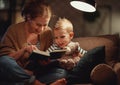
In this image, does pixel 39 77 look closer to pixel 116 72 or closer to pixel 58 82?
pixel 58 82

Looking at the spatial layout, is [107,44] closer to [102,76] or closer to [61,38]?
[61,38]

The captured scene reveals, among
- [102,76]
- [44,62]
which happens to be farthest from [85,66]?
[44,62]

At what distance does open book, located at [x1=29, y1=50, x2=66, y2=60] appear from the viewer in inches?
82.6

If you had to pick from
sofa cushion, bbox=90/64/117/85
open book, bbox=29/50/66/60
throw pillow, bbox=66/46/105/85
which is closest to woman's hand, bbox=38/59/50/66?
open book, bbox=29/50/66/60

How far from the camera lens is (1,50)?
7.74ft

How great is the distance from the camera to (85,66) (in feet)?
7.23

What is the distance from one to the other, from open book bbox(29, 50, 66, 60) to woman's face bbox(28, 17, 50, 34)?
0.28 meters

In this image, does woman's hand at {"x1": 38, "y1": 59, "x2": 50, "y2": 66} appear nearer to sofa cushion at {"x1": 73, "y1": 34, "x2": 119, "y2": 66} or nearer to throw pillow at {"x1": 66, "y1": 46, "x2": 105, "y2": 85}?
throw pillow at {"x1": 66, "y1": 46, "x2": 105, "y2": 85}

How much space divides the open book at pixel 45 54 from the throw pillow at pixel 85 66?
0.18m

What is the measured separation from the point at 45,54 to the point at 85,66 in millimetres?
327

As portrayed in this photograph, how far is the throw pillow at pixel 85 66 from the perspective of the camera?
85.7 inches

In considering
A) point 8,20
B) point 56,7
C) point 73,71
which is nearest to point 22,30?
point 73,71

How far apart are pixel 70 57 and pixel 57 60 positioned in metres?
0.15

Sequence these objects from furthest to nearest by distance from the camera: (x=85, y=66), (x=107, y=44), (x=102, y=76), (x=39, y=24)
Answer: (x=107, y=44) < (x=39, y=24) < (x=85, y=66) < (x=102, y=76)
